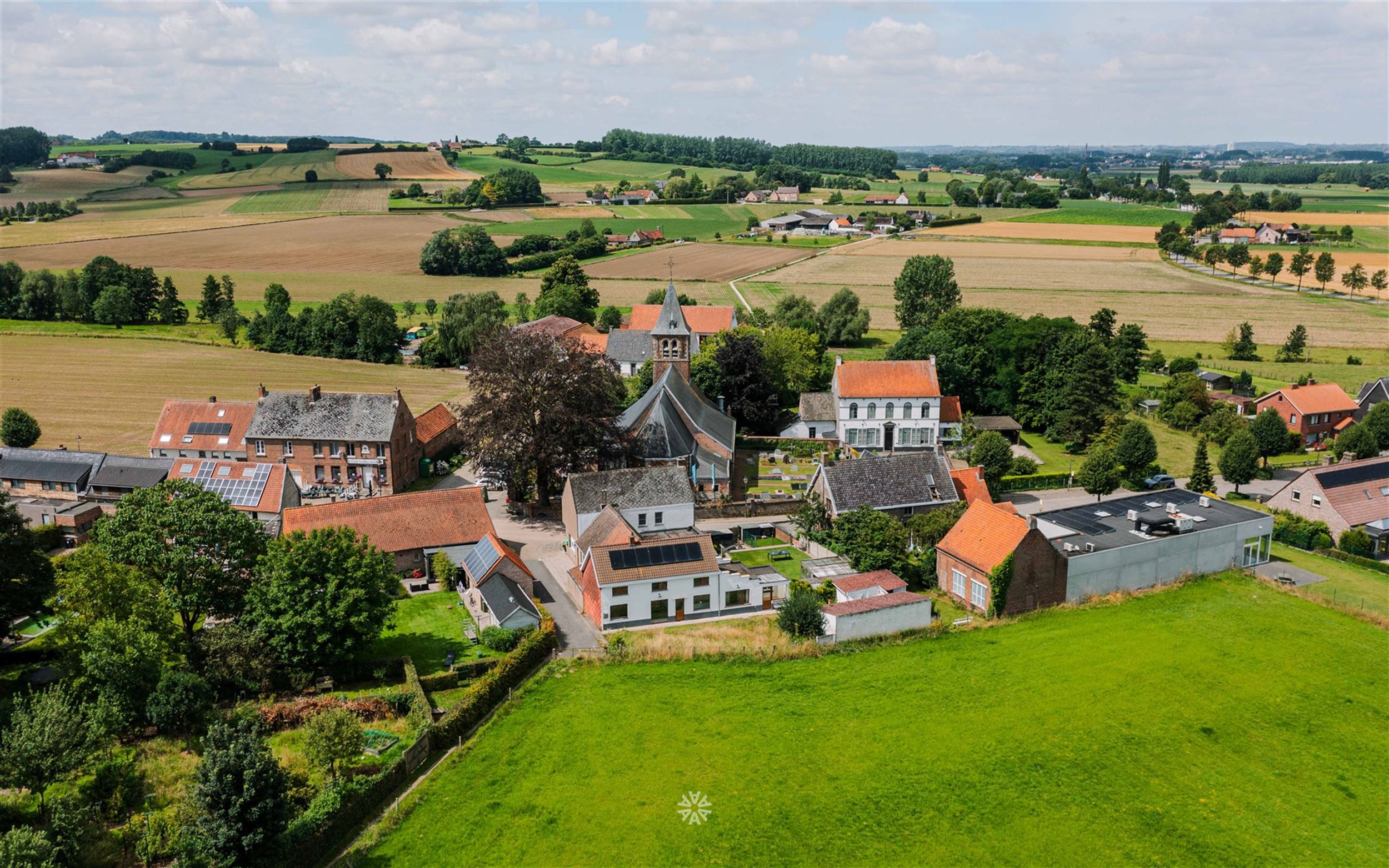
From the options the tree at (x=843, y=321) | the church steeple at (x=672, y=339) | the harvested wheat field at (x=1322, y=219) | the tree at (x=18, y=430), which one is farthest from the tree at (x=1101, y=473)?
the harvested wheat field at (x=1322, y=219)

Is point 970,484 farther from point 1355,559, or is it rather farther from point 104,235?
point 104,235

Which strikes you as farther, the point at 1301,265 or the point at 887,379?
the point at 1301,265

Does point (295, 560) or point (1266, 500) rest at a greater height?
point (295, 560)

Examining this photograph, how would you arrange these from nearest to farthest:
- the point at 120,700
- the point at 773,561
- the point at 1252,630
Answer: the point at 120,700 < the point at 1252,630 < the point at 773,561

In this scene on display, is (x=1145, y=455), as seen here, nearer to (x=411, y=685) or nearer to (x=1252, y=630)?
(x=1252, y=630)

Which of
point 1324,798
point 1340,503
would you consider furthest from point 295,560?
point 1340,503

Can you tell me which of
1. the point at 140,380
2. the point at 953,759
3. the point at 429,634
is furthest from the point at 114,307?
the point at 953,759

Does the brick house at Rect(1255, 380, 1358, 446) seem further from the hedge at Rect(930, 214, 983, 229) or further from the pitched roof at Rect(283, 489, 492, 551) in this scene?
the hedge at Rect(930, 214, 983, 229)
